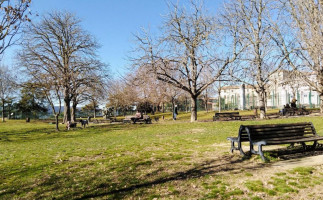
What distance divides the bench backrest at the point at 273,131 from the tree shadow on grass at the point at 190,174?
71 cm

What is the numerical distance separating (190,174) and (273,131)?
2.92 meters

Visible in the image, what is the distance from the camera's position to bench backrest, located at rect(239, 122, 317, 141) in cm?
645

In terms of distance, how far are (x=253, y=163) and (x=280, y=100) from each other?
159 feet

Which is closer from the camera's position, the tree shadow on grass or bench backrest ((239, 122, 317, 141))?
the tree shadow on grass

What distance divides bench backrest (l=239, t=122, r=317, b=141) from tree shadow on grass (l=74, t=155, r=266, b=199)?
0.71 meters

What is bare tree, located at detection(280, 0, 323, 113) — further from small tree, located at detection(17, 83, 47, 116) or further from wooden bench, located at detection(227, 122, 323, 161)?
small tree, located at detection(17, 83, 47, 116)

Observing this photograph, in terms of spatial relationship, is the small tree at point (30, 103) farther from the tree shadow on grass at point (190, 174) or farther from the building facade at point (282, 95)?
the tree shadow on grass at point (190, 174)

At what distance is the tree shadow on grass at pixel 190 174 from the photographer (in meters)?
4.37

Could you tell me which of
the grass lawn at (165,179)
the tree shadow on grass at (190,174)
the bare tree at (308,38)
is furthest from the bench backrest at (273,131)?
the bare tree at (308,38)

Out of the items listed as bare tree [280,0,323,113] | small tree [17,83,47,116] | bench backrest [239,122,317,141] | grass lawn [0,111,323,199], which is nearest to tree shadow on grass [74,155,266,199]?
grass lawn [0,111,323,199]

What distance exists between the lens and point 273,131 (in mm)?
6688

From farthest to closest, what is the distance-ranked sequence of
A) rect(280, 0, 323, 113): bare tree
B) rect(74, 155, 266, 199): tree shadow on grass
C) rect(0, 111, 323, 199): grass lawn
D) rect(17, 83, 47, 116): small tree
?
rect(17, 83, 47, 116): small tree
rect(280, 0, 323, 113): bare tree
rect(74, 155, 266, 199): tree shadow on grass
rect(0, 111, 323, 199): grass lawn

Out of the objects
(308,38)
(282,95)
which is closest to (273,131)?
(308,38)

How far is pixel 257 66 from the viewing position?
22.1m
